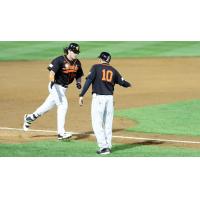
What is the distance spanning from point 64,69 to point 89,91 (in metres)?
8.18

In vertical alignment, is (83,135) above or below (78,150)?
above

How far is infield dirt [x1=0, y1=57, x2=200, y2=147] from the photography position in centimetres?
1566

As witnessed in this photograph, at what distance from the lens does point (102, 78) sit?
11938 mm

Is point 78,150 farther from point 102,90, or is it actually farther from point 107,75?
point 107,75

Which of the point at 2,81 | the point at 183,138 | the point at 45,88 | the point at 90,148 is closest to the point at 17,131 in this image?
the point at 90,148

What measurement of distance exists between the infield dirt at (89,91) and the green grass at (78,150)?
0.73 metres

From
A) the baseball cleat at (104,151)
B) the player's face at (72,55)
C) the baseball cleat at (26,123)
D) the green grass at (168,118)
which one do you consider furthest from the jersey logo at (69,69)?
the green grass at (168,118)

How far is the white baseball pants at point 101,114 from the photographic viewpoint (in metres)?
12.0

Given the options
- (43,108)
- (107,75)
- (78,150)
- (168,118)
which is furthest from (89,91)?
(107,75)

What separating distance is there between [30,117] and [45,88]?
8.06m

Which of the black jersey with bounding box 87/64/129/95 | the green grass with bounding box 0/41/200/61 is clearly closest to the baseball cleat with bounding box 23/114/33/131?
the black jersey with bounding box 87/64/129/95

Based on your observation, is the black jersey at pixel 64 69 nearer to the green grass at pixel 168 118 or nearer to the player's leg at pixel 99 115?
the player's leg at pixel 99 115

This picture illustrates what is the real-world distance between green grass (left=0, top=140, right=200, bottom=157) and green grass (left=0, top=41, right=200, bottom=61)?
738 inches

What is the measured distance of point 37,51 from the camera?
114 ft
